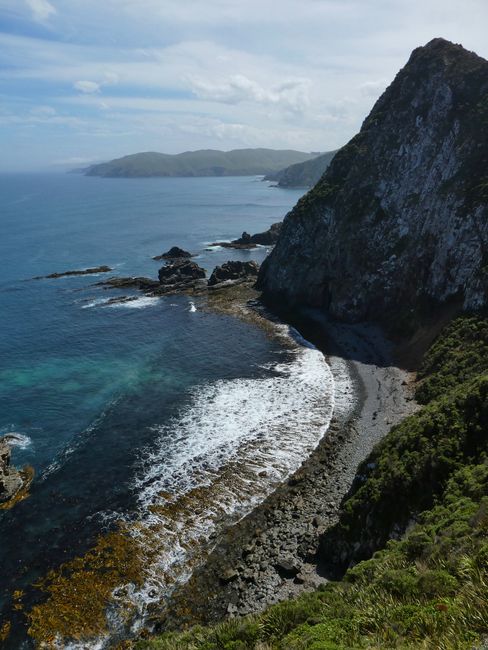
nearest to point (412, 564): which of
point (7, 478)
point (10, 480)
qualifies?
point (10, 480)

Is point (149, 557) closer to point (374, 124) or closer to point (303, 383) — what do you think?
point (303, 383)

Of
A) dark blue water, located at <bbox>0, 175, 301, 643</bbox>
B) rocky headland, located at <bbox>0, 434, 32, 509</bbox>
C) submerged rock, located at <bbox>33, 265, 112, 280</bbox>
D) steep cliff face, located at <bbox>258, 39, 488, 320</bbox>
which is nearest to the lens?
dark blue water, located at <bbox>0, 175, 301, 643</bbox>

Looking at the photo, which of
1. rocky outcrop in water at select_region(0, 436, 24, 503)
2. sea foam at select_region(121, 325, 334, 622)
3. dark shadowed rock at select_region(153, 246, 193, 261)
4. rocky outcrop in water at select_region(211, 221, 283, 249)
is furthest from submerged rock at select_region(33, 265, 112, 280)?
rocky outcrop in water at select_region(0, 436, 24, 503)

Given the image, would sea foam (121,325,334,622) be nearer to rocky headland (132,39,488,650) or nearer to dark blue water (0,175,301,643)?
rocky headland (132,39,488,650)

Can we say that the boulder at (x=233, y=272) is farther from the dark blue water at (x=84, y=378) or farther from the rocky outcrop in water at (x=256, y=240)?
the rocky outcrop in water at (x=256, y=240)

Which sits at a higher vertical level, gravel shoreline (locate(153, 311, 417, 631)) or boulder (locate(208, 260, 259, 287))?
boulder (locate(208, 260, 259, 287))

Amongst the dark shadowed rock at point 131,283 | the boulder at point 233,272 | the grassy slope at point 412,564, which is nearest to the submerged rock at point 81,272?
the dark shadowed rock at point 131,283

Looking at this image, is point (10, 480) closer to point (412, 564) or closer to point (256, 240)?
point (412, 564)

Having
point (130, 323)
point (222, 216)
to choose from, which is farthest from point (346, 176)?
point (222, 216)
